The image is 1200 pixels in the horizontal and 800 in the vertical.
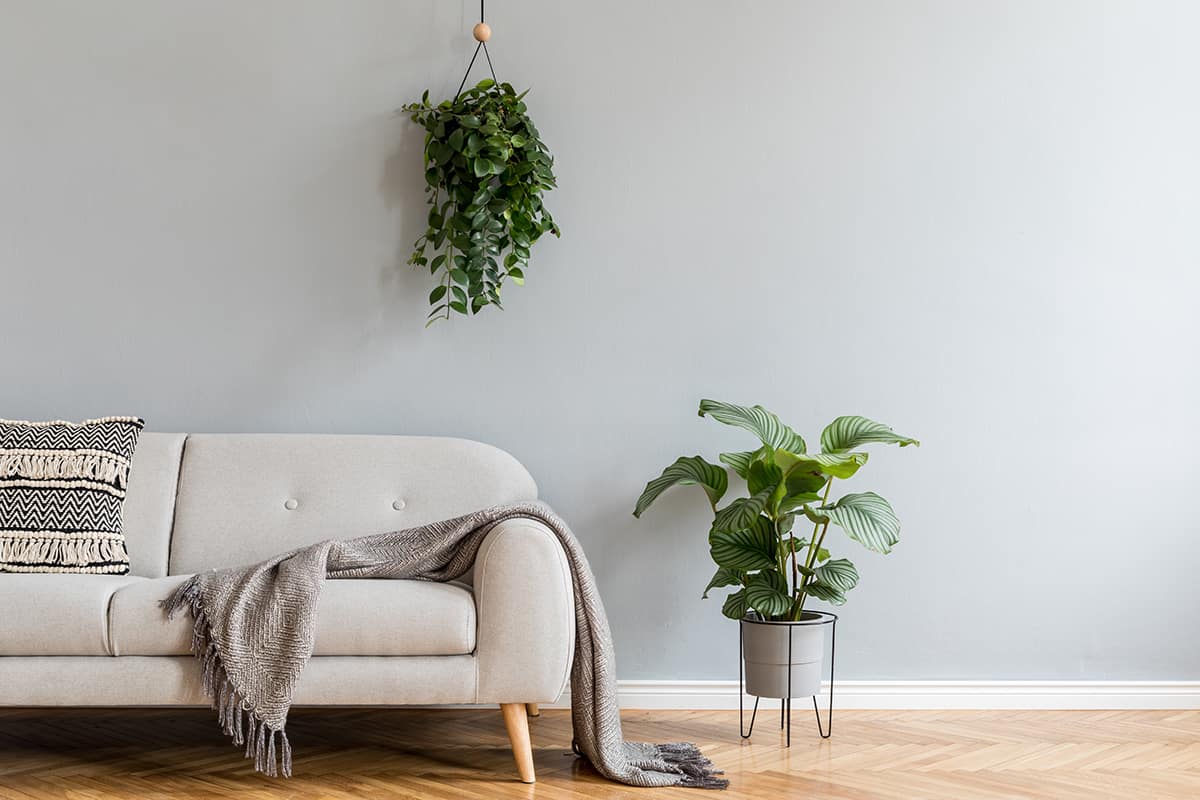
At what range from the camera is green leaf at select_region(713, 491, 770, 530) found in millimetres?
2660

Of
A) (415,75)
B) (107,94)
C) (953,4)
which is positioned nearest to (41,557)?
(107,94)

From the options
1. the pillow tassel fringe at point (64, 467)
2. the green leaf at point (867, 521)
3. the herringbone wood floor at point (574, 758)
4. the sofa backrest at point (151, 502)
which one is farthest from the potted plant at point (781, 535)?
the pillow tassel fringe at point (64, 467)

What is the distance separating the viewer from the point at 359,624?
2.30 metres

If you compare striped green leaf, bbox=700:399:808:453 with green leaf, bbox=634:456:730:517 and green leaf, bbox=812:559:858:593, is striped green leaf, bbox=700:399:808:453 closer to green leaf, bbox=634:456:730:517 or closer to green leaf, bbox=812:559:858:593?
green leaf, bbox=634:456:730:517

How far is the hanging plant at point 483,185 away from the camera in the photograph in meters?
2.95

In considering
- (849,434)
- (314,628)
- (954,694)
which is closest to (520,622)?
(314,628)

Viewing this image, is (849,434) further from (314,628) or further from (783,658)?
(314,628)

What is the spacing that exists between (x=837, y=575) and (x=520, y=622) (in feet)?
2.87

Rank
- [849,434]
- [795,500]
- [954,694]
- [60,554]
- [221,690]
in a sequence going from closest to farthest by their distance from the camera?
[221,690], [60,554], [795,500], [849,434], [954,694]

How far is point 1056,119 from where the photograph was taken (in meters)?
3.17

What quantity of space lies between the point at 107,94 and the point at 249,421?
1.01 m

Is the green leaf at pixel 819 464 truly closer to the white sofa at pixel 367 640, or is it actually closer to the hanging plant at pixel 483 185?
the white sofa at pixel 367 640

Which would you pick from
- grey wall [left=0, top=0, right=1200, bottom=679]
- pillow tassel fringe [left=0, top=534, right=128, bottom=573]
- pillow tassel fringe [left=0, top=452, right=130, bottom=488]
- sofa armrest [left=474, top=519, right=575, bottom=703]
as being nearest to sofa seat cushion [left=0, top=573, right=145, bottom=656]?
pillow tassel fringe [left=0, top=534, right=128, bottom=573]

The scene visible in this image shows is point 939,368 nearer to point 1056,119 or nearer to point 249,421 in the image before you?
point 1056,119
